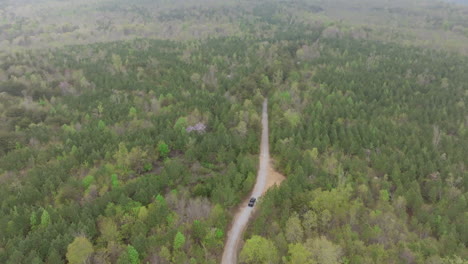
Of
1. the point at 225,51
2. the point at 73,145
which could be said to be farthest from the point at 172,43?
the point at 73,145

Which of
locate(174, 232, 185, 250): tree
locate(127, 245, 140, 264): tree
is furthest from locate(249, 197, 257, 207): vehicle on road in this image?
locate(127, 245, 140, 264): tree

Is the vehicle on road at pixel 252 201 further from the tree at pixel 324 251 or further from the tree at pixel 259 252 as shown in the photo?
the tree at pixel 324 251

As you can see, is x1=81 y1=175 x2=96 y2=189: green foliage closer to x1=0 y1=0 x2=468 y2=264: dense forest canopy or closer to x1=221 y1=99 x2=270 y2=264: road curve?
x1=0 y1=0 x2=468 y2=264: dense forest canopy

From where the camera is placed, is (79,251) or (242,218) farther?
(242,218)

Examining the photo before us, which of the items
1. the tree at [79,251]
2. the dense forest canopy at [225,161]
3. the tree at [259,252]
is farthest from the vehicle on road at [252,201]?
the tree at [79,251]

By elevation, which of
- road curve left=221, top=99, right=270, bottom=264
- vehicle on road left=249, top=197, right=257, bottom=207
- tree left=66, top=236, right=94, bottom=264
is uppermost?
tree left=66, top=236, right=94, bottom=264

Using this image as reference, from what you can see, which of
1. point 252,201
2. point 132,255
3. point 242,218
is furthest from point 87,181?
point 252,201

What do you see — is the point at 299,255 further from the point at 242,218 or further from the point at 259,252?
the point at 242,218
